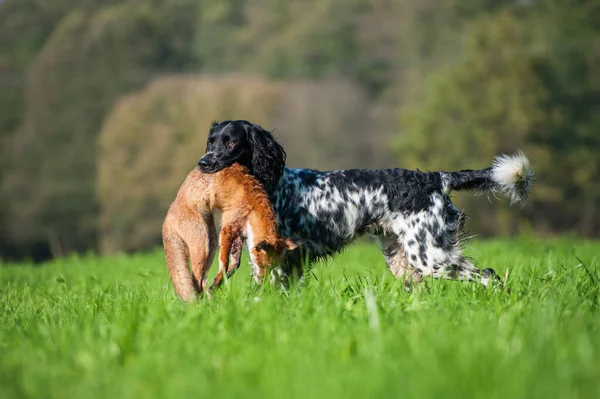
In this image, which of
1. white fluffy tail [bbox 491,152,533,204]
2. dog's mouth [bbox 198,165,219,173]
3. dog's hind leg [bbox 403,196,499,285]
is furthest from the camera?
white fluffy tail [bbox 491,152,533,204]

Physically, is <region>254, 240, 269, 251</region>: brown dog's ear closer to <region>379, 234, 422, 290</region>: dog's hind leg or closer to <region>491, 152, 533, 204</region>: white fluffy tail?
<region>379, 234, 422, 290</region>: dog's hind leg

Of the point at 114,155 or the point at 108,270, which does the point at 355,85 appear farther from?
the point at 108,270

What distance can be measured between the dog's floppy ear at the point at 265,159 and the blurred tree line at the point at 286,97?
27.2 m

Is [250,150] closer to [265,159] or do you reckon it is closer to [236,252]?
[265,159]

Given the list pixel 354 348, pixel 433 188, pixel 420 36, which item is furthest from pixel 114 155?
pixel 354 348

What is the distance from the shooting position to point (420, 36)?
42.2 m

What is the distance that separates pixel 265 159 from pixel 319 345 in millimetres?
2982

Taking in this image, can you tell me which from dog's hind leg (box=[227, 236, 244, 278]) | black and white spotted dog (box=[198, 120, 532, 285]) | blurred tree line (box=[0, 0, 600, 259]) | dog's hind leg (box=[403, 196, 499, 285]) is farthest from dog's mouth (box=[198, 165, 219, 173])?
blurred tree line (box=[0, 0, 600, 259])

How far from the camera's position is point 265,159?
6.54 m

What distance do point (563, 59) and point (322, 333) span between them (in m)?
35.9

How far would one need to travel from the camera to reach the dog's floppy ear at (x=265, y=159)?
654 cm

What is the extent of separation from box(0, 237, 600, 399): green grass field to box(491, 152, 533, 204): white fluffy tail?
4.13 feet

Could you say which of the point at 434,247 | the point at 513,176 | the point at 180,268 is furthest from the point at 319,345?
the point at 513,176

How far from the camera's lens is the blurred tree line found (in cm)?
3450
